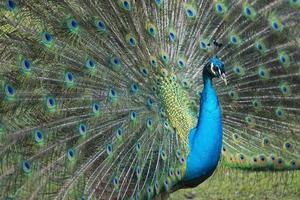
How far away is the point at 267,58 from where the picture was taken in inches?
165

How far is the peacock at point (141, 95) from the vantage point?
3365 mm

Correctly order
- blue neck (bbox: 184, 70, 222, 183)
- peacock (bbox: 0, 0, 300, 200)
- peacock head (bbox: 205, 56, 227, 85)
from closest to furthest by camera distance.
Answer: peacock (bbox: 0, 0, 300, 200), peacock head (bbox: 205, 56, 227, 85), blue neck (bbox: 184, 70, 222, 183)

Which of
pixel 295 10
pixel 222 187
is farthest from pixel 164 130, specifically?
pixel 222 187

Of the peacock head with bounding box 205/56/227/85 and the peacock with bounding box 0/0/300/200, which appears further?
the peacock head with bounding box 205/56/227/85

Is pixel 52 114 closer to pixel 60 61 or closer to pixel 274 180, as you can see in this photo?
pixel 60 61

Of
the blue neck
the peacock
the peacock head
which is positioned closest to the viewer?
the peacock

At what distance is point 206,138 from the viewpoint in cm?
370

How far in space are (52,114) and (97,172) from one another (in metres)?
0.38

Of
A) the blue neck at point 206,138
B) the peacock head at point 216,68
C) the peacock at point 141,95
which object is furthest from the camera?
the blue neck at point 206,138

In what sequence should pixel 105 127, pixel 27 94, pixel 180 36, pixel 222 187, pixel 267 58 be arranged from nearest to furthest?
pixel 27 94, pixel 105 127, pixel 180 36, pixel 267 58, pixel 222 187

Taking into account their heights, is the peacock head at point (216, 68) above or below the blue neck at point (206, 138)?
above

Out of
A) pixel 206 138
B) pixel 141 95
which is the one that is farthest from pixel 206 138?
pixel 141 95

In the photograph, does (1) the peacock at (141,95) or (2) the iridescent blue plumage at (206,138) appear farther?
(2) the iridescent blue plumage at (206,138)

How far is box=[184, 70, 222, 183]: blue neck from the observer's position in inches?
143
